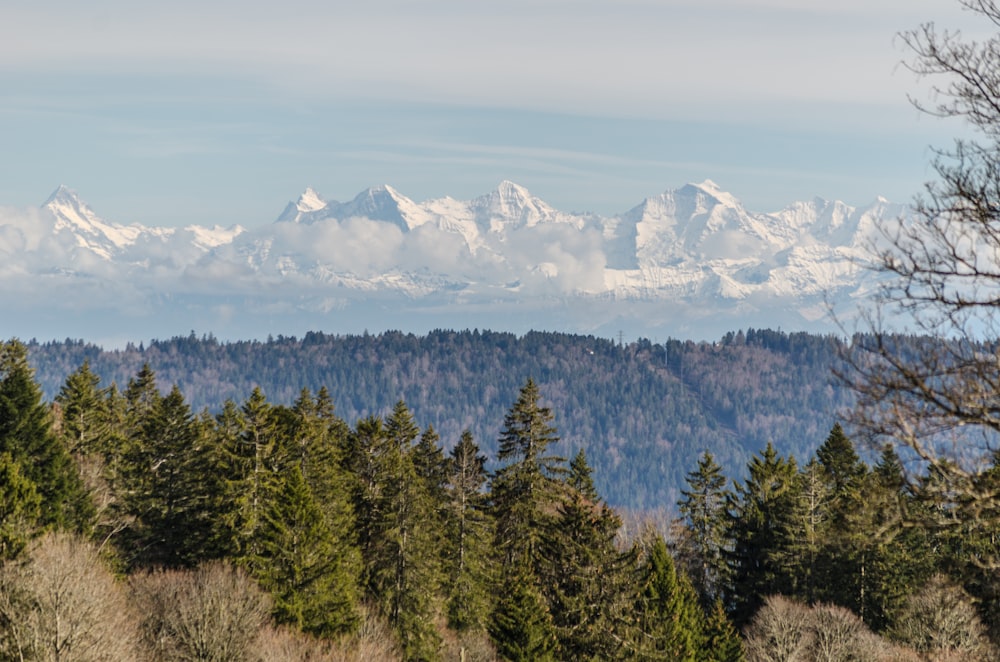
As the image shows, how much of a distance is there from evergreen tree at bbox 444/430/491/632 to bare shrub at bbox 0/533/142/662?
2632 centimetres

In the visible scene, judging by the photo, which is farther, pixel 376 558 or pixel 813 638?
pixel 813 638

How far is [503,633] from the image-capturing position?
172ft

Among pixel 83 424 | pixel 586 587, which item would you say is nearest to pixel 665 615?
pixel 586 587

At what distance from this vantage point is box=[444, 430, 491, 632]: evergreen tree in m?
66.9

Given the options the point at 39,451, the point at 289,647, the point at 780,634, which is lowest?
the point at 780,634

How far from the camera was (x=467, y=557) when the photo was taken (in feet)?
222

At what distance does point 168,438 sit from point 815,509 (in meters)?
41.8

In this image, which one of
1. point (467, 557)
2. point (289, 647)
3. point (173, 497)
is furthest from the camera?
point (467, 557)

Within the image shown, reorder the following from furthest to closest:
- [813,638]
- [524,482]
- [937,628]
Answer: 1. [524,482]
2. [813,638]
3. [937,628]

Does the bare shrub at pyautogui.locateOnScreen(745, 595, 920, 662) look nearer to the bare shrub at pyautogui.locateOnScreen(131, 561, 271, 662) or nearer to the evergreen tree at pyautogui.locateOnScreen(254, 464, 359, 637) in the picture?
the evergreen tree at pyautogui.locateOnScreen(254, 464, 359, 637)

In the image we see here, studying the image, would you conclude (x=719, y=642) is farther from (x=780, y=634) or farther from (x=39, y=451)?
(x=39, y=451)

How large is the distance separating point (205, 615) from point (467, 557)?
2091 cm

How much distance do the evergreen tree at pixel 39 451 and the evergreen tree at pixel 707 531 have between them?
43297 mm

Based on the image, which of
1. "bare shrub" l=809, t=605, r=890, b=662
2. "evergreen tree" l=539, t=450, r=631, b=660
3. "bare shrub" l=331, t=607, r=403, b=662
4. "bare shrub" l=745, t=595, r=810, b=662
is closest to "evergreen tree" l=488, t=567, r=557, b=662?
"evergreen tree" l=539, t=450, r=631, b=660
